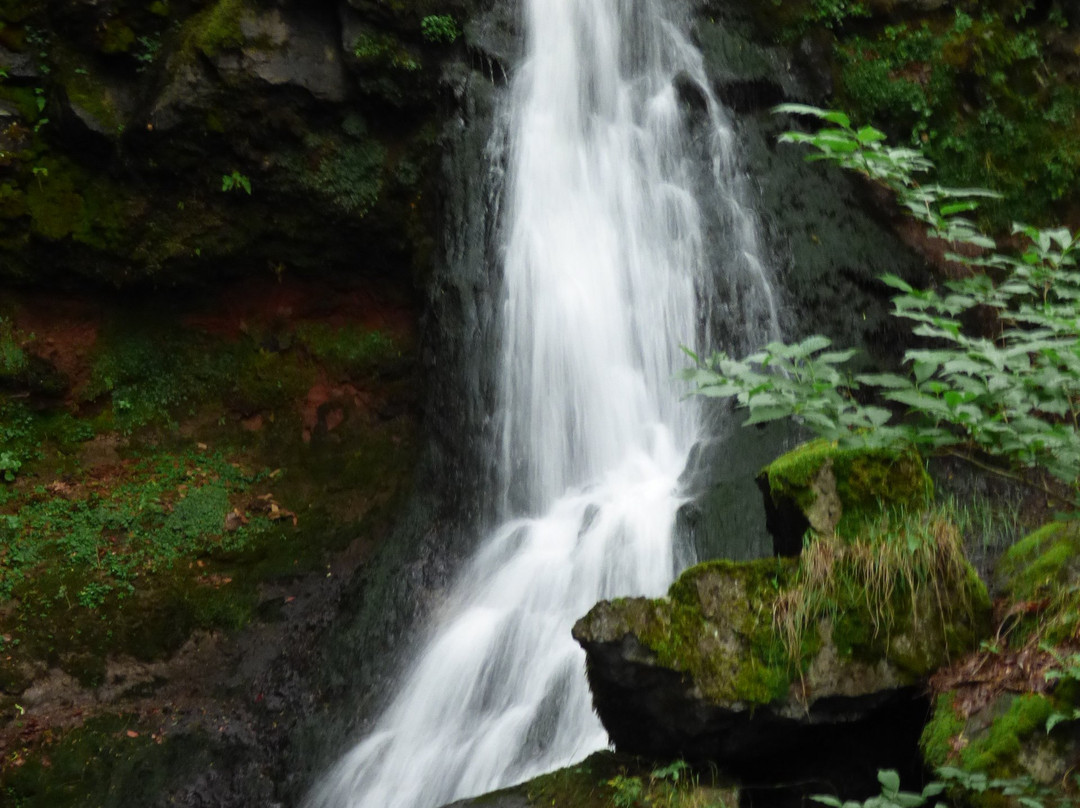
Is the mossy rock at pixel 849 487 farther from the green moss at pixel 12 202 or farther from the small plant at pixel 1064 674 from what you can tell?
the green moss at pixel 12 202

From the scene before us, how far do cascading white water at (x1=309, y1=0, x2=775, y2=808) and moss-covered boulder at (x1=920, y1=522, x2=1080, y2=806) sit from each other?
220cm

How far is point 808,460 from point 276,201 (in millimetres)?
5891

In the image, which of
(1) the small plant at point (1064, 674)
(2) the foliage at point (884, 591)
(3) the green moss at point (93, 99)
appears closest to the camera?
(1) the small plant at point (1064, 674)

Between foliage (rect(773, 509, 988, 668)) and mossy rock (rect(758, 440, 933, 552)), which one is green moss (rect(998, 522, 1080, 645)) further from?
mossy rock (rect(758, 440, 933, 552))

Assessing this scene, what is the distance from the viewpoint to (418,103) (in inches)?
330

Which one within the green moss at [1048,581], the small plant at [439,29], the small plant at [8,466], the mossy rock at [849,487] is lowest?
the green moss at [1048,581]

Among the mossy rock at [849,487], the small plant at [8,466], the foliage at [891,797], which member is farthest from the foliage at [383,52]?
the foliage at [891,797]

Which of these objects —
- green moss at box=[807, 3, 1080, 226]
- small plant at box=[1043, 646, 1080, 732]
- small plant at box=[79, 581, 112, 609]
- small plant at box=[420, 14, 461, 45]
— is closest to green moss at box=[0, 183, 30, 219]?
small plant at box=[79, 581, 112, 609]

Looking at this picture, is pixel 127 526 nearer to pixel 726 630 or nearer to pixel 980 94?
pixel 726 630

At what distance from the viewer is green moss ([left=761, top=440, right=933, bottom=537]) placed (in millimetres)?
4035

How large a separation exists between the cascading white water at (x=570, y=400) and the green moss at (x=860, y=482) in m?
1.98

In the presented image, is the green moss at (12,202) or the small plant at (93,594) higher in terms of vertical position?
the green moss at (12,202)

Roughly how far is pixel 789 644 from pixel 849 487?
2.73ft

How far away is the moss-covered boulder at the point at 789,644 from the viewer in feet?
12.0
